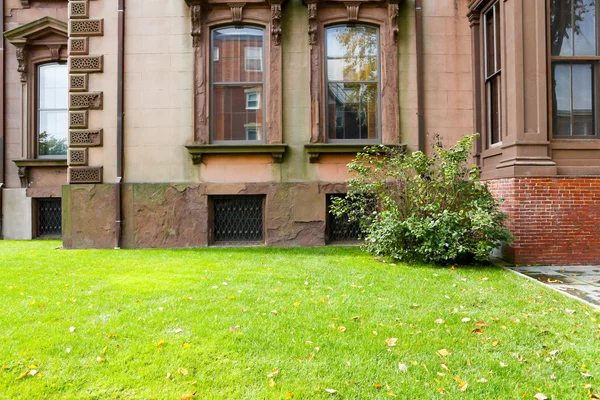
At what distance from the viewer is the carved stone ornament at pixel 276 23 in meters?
9.63

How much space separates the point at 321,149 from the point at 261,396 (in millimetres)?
7291

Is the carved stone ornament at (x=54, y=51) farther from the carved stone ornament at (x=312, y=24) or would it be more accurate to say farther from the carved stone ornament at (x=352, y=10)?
the carved stone ornament at (x=352, y=10)

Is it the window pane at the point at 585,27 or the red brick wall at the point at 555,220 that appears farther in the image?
the window pane at the point at 585,27

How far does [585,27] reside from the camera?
7887 mm

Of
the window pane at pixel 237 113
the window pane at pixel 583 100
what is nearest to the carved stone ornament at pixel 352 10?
the window pane at pixel 237 113

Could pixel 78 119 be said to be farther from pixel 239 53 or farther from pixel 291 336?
pixel 291 336

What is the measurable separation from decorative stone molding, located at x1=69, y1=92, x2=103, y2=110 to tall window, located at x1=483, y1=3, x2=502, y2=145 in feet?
28.6

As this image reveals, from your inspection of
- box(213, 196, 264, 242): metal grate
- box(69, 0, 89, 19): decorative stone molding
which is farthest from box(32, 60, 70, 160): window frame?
box(213, 196, 264, 242): metal grate

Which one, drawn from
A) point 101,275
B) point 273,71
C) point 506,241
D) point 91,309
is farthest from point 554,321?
point 273,71

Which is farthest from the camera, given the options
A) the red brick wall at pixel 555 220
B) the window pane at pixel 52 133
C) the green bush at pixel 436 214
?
the window pane at pixel 52 133

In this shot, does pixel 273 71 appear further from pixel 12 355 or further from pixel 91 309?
pixel 12 355

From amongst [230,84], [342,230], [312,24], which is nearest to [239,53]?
[230,84]

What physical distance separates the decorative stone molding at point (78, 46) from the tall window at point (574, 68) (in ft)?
32.3

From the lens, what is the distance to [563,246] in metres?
7.44
